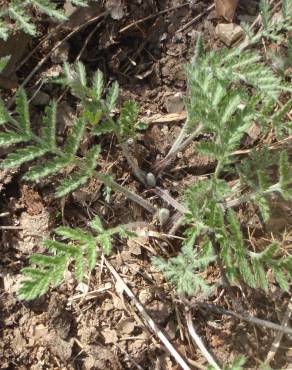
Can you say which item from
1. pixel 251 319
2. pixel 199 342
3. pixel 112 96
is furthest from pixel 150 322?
pixel 112 96

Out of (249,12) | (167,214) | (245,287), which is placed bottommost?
(245,287)

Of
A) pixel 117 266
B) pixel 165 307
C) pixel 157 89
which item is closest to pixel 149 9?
pixel 157 89

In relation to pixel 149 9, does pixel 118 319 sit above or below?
below

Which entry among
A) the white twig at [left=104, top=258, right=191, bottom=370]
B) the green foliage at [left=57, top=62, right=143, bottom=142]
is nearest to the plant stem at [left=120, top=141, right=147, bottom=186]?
the green foliage at [left=57, top=62, right=143, bottom=142]

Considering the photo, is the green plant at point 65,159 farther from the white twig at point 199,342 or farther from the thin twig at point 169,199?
the white twig at point 199,342

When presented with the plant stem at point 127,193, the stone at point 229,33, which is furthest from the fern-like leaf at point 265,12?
the plant stem at point 127,193

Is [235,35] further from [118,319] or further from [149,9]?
[118,319]

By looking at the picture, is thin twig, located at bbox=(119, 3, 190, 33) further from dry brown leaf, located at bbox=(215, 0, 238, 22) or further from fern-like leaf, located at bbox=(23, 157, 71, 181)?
fern-like leaf, located at bbox=(23, 157, 71, 181)
